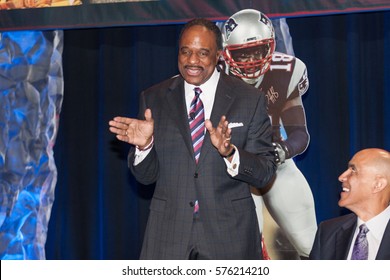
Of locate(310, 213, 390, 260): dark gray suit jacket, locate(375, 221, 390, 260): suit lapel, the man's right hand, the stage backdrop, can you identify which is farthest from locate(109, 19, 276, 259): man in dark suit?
the stage backdrop

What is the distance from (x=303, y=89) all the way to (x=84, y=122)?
67.5 inches

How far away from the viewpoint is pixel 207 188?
9.33 feet

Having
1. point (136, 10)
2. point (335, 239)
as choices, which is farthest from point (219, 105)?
point (136, 10)

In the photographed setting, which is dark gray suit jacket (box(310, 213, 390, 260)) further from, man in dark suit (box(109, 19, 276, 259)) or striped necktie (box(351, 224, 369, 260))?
man in dark suit (box(109, 19, 276, 259))

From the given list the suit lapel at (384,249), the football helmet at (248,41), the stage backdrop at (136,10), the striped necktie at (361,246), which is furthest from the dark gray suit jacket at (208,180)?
the stage backdrop at (136,10)

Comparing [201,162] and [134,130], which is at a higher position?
[134,130]

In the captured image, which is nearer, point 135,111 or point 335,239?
point 335,239

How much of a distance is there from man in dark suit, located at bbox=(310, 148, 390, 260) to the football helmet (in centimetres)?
164

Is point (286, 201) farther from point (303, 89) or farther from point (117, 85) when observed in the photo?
point (117, 85)

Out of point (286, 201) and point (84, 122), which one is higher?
point (84, 122)

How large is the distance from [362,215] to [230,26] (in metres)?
1.93

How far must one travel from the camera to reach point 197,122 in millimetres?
2924

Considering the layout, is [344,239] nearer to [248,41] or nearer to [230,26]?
[248,41]
